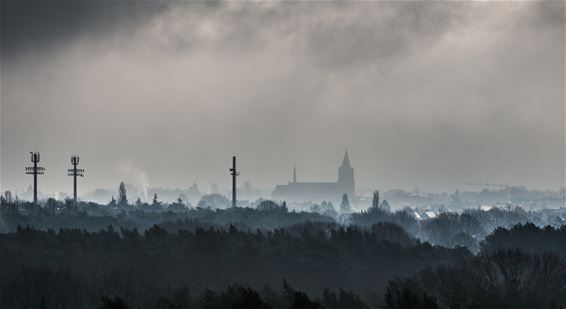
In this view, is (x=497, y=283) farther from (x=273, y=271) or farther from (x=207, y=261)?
(x=207, y=261)

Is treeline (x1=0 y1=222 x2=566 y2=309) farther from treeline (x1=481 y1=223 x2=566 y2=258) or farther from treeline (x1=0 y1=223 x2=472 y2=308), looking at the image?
treeline (x1=481 y1=223 x2=566 y2=258)

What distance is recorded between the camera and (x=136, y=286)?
10219 cm

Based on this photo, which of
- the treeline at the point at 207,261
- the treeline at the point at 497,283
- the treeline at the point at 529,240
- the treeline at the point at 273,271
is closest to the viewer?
the treeline at the point at 497,283

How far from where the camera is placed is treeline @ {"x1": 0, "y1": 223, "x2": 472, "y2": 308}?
4099 inches

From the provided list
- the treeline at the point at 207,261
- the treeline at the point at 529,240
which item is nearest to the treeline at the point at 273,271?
the treeline at the point at 207,261

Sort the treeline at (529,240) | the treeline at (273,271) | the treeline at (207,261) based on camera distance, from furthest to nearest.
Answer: the treeline at (529,240) < the treeline at (207,261) < the treeline at (273,271)

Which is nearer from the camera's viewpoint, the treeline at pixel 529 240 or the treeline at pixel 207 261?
the treeline at pixel 207 261

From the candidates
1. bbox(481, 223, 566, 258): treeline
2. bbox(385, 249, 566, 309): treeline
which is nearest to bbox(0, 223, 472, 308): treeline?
bbox(385, 249, 566, 309): treeline

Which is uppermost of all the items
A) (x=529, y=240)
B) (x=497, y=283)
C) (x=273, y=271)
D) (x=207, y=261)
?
(x=529, y=240)

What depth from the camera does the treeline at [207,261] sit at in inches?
4099

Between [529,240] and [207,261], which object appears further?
[529,240]

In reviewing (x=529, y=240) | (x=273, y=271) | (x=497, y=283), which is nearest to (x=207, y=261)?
(x=273, y=271)

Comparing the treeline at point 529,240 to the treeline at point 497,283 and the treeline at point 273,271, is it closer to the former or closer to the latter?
the treeline at point 273,271

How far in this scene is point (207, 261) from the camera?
4902 inches
